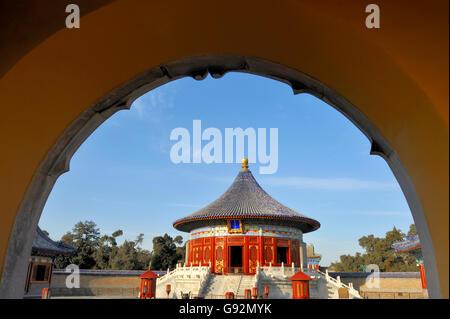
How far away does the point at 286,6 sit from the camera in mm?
1688

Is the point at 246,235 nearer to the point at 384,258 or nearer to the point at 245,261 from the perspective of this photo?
the point at 245,261

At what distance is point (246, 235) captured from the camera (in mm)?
21781

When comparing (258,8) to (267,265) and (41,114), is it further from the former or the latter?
(267,265)

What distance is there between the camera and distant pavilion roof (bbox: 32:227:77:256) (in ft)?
56.9

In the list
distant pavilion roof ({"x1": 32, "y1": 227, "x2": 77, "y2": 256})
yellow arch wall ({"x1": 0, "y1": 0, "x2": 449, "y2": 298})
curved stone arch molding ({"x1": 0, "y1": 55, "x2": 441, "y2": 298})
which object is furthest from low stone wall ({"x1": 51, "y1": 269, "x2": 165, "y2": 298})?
yellow arch wall ({"x1": 0, "y1": 0, "x2": 449, "y2": 298})

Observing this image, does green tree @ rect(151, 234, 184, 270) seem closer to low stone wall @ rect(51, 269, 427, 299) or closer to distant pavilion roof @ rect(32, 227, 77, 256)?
low stone wall @ rect(51, 269, 427, 299)

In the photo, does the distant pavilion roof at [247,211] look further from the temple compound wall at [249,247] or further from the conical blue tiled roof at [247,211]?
the temple compound wall at [249,247]

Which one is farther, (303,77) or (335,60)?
(303,77)

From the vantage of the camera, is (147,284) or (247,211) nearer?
(147,284)

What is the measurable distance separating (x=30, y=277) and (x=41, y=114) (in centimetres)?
1788

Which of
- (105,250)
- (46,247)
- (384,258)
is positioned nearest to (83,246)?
(105,250)

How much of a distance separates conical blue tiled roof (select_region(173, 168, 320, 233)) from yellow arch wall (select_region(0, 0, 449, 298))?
19.8 m

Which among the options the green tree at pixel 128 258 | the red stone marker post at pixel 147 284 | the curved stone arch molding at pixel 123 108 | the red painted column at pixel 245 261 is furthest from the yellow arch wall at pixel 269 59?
the green tree at pixel 128 258
